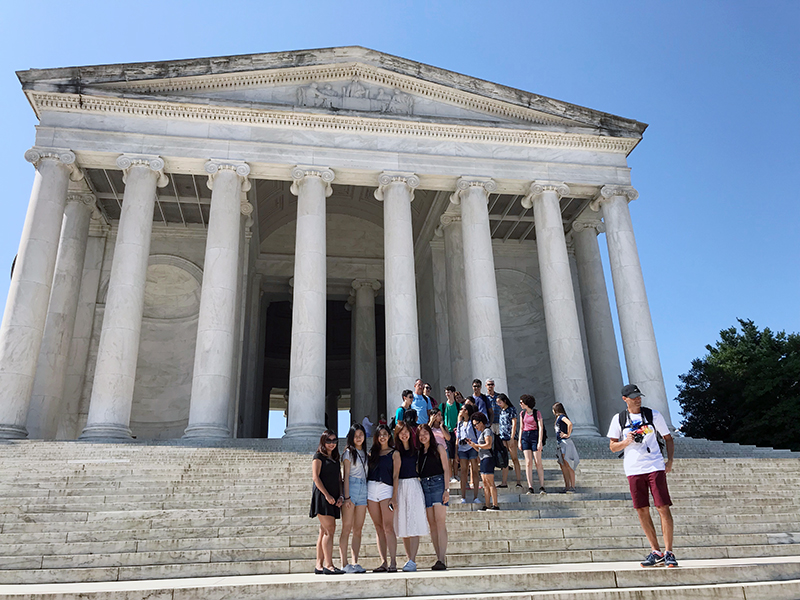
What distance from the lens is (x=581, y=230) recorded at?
3797 cm

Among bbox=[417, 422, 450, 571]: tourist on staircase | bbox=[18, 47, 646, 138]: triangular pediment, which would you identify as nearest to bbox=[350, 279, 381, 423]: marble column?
bbox=[18, 47, 646, 138]: triangular pediment

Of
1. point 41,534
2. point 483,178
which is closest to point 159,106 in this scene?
point 483,178

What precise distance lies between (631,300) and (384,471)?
75.0 feet

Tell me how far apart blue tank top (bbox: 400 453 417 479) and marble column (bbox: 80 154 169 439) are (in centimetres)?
1781

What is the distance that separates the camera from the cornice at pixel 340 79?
99.6 feet

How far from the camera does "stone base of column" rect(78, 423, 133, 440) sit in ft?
80.6

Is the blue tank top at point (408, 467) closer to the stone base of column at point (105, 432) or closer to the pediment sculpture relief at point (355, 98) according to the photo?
the stone base of column at point (105, 432)

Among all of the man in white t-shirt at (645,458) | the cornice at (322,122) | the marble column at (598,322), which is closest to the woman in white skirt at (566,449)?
the man in white t-shirt at (645,458)

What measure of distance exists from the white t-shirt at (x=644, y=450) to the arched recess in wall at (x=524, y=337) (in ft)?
88.7

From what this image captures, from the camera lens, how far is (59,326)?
97.3 feet

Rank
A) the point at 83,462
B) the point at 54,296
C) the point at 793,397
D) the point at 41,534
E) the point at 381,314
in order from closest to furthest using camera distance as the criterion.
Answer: the point at 41,534, the point at 83,462, the point at 54,296, the point at 793,397, the point at 381,314

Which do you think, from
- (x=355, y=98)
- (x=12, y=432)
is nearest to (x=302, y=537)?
(x=12, y=432)

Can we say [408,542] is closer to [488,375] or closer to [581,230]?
[488,375]

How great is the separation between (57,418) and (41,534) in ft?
64.5
